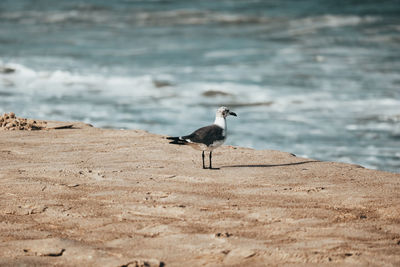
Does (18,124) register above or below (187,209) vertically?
above

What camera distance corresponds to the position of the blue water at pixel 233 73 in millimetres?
11656

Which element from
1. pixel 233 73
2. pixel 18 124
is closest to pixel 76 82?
pixel 233 73

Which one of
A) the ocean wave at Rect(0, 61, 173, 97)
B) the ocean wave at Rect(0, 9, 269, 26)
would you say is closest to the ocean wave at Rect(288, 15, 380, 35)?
the ocean wave at Rect(0, 9, 269, 26)

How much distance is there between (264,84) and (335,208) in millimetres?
10221

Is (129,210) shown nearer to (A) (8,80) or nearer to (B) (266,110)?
(B) (266,110)

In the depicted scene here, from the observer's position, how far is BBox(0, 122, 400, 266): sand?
4.70m

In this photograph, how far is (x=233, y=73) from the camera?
56.5ft

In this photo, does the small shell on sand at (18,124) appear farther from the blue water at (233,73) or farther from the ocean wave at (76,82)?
the ocean wave at (76,82)

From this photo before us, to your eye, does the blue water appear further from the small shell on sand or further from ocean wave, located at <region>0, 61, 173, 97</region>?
the small shell on sand

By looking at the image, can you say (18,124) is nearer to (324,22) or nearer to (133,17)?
(324,22)

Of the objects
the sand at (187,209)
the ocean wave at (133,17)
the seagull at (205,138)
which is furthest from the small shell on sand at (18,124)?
the ocean wave at (133,17)

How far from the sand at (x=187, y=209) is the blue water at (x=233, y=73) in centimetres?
323

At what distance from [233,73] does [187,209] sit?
1193cm

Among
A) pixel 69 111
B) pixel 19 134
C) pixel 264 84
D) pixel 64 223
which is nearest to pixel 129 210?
pixel 64 223
